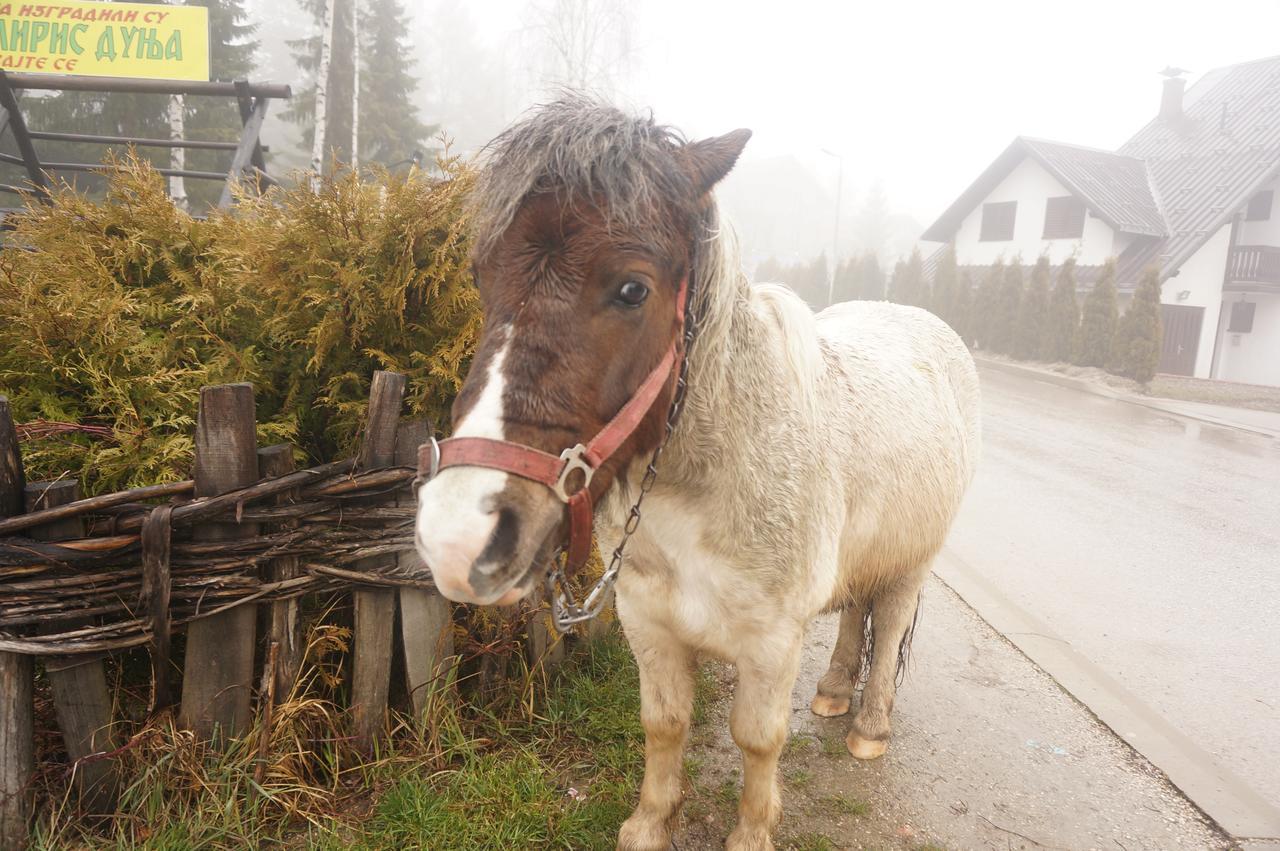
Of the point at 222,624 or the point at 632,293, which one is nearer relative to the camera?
the point at 632,293

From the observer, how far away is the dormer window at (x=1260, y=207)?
21.7 meters

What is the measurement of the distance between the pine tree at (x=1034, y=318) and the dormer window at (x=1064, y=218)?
375 centimetres

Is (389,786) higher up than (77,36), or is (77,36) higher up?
(77,36)

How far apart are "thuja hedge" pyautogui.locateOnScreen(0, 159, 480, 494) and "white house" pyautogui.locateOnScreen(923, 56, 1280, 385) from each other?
23.6m

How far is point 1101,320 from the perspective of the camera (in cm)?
1769

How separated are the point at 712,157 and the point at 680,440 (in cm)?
75

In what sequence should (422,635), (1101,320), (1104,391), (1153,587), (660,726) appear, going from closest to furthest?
(660,726)
(422,635)
(1153,587)
(1104,391)
(1101,320)

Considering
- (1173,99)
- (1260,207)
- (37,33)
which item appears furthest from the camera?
(1173,99)

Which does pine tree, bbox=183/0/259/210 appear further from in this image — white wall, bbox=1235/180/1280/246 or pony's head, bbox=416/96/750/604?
white wall, bbox=1235/180/1280/246

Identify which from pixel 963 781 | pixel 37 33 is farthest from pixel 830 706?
pixel 37 33

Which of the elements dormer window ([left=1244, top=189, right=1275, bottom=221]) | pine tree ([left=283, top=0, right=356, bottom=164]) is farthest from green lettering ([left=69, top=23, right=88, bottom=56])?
dormer window ([left=1244, top=189, right=1275, bottom=221])

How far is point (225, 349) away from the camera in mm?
2586

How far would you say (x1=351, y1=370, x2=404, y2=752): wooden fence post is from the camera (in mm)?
2402

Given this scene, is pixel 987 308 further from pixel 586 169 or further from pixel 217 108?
pixel 586 169
